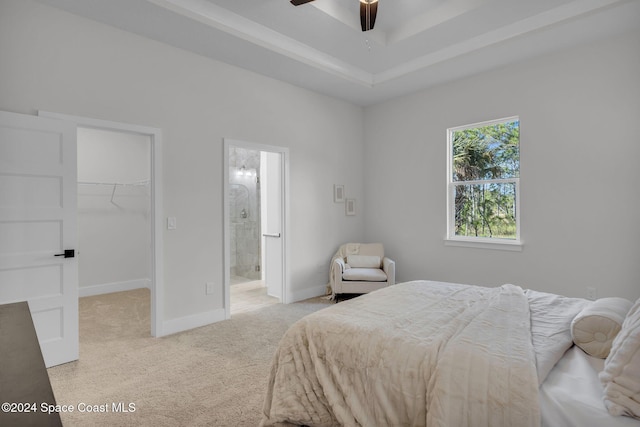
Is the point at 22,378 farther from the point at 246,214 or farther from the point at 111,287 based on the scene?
the point at 246,214

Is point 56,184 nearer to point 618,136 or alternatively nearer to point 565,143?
point 565,143

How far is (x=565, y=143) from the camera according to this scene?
3.66 m

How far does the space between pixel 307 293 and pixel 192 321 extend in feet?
5.41

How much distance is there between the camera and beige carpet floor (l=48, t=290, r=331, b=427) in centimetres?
212

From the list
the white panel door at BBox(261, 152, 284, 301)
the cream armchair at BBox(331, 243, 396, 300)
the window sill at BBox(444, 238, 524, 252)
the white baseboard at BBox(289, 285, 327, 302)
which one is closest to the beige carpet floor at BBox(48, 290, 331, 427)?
the white baseboard at BBox(289, 285, 327, 302)

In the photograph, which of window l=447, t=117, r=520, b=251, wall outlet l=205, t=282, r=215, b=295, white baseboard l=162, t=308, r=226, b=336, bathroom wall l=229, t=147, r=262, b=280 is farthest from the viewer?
bathroom wall l=229, t=147, r=262, b=280

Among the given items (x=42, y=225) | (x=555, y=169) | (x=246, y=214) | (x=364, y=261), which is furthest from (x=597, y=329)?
(x=246, y=214)

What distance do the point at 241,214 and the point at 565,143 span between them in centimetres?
461

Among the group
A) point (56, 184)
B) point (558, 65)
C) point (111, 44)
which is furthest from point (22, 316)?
point (558, 65)

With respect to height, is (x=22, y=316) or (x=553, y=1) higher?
(x=553, y=1)

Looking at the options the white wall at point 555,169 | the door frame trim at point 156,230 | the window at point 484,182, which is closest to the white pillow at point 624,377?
the white wall at point 555,169

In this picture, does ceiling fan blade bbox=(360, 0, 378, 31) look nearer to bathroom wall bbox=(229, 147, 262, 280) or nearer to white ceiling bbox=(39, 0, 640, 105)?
white ceiling bbox=(39, 0, 640, 105)

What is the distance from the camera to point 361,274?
4.38 m

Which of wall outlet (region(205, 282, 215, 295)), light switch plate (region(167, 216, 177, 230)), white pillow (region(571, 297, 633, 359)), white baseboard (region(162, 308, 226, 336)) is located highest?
light switch plate (region(167, 216, 177, 230))
